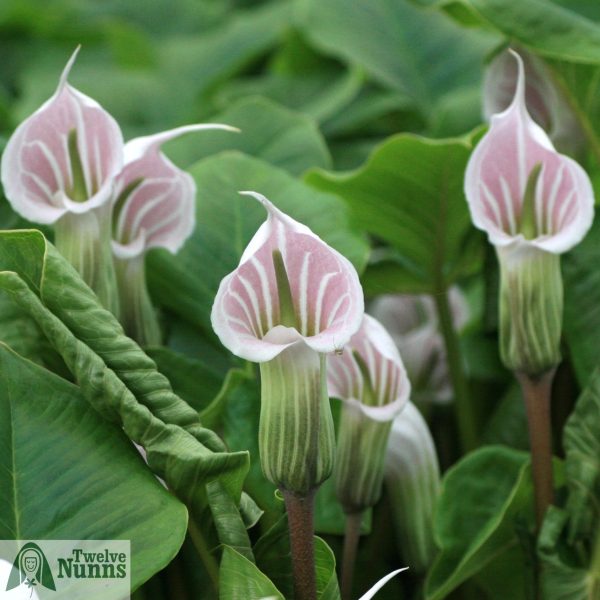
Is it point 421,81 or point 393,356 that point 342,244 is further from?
point 421,81

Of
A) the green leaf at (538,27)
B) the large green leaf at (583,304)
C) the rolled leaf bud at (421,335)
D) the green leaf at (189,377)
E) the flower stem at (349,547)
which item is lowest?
the flower stem at (349,547)

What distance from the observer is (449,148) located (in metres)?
0.70

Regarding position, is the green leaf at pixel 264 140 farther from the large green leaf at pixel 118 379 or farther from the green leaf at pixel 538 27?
the large green leaf at pixel 118 379

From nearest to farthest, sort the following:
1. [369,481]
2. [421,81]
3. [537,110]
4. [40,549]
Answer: [40,549] → [369,481] → [537,110] → [421,81]

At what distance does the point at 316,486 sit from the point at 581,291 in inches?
12.2

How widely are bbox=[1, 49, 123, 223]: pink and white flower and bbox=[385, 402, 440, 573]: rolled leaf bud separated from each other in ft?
0.75

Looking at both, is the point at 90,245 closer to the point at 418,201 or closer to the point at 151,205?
the point at 151,205

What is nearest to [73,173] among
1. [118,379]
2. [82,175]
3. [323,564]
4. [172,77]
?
[82,175]

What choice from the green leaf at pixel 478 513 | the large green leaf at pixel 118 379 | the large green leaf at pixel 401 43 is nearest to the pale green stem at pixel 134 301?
the large green leaf at pixel 118 379

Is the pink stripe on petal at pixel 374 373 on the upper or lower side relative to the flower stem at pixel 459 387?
upper

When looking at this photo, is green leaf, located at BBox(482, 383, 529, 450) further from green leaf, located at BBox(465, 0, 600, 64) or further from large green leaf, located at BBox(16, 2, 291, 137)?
large green leaf, located at BBox(16, 2, 291, 137)

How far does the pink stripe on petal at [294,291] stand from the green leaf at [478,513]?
0.65 ft

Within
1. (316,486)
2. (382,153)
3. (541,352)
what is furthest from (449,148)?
(316,486)

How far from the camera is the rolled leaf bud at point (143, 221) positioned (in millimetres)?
604
